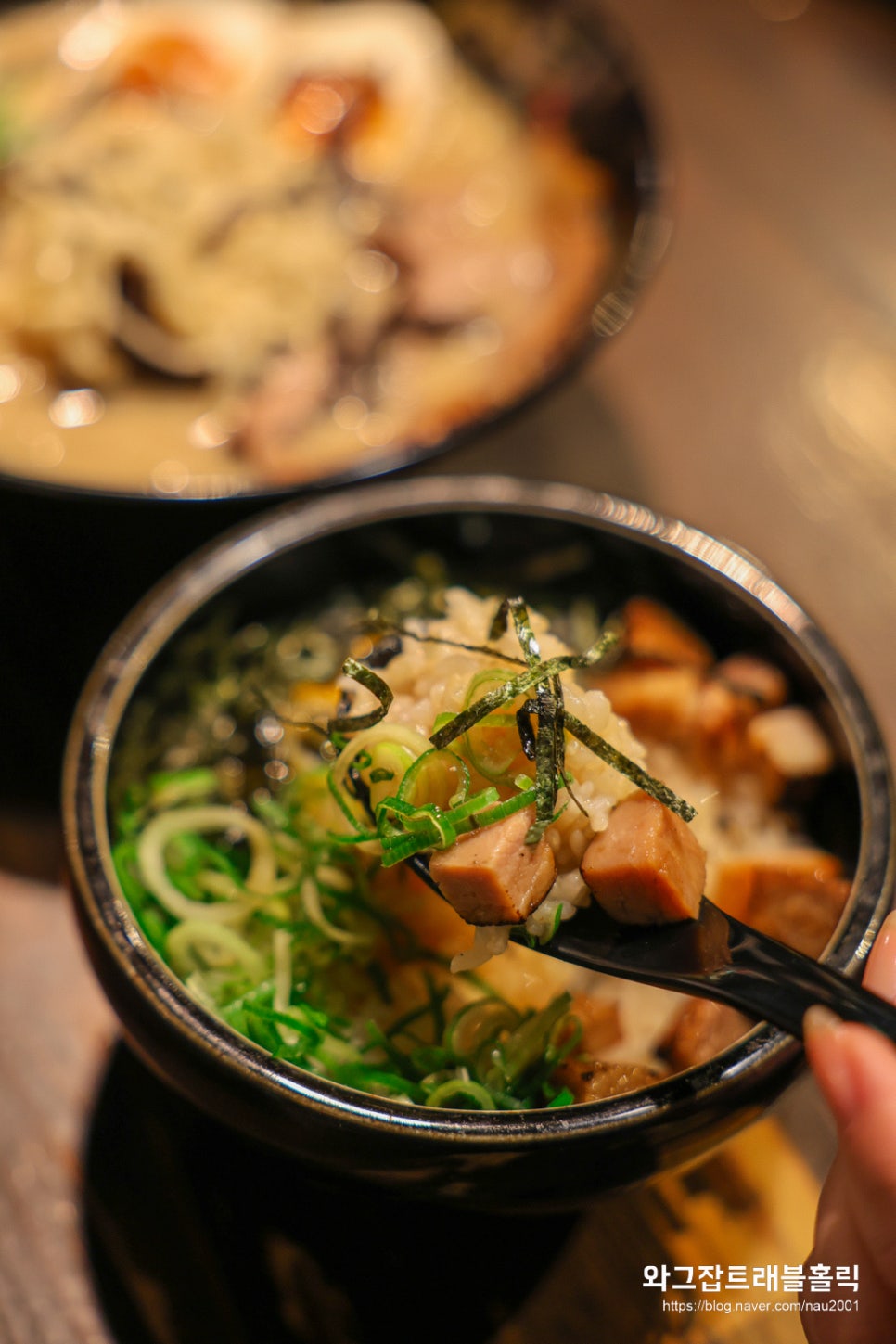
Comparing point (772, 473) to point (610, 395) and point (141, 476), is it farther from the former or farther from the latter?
point (141, 476)

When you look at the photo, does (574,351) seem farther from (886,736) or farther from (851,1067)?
(851,1067)

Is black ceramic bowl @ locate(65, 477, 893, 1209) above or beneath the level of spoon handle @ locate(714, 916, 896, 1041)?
beneath

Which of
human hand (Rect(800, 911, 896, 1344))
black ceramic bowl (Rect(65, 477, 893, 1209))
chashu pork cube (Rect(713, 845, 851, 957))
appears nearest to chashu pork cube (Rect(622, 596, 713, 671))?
black ceramic bowl (Rect(65, 477, 893, 1209))

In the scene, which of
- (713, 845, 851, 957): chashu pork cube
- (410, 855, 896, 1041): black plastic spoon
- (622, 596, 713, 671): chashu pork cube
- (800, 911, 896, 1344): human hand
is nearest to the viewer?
(800, 911, 896, 1344): human hand

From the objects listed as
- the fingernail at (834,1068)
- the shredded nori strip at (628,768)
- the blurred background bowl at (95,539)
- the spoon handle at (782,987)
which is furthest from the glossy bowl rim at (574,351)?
the fingernail at (834,1068)

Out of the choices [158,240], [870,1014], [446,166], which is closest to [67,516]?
[158,240]

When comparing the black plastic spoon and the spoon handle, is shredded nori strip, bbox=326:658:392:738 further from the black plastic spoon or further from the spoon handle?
the spoon handle

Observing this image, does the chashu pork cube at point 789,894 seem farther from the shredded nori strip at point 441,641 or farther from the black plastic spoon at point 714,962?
the shredded nori strip at point 441,641
